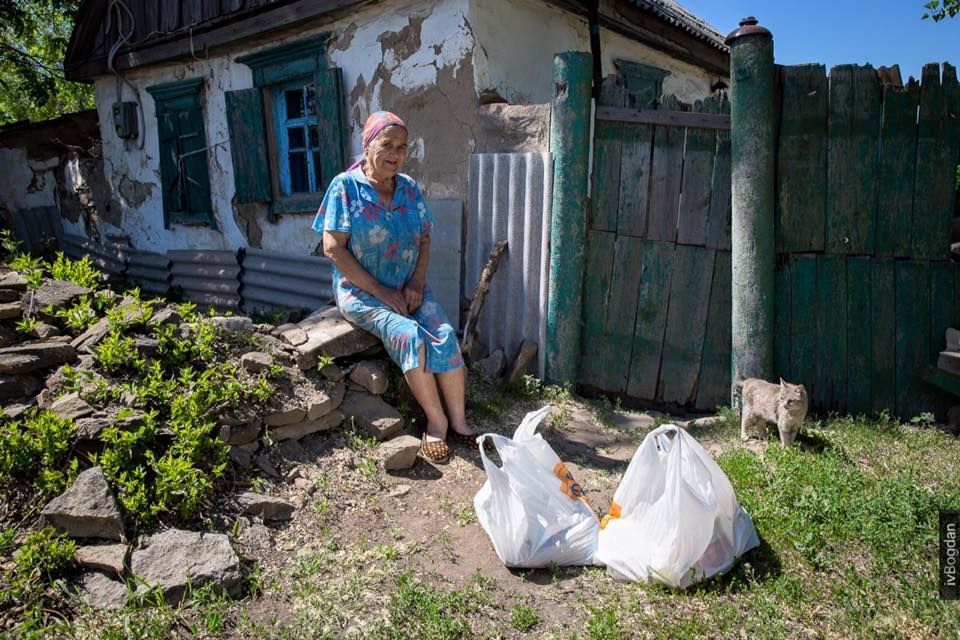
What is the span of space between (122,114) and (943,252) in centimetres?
827

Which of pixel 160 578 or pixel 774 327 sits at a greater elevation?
pixel 774 327

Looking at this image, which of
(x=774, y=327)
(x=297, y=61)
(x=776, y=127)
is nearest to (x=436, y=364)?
(x=774, y=327)

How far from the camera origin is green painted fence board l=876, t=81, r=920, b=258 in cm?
356

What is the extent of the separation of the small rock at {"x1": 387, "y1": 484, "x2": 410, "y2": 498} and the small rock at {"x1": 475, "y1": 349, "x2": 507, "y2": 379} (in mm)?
1460

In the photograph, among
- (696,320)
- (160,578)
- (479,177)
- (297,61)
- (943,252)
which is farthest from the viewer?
(297,61)

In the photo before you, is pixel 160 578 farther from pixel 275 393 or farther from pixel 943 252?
pixel 943 252

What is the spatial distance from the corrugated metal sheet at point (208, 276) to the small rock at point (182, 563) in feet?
15.2

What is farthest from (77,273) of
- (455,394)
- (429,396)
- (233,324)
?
(455,394)

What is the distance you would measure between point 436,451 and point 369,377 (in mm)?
574

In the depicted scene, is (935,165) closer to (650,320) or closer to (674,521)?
(650,320)

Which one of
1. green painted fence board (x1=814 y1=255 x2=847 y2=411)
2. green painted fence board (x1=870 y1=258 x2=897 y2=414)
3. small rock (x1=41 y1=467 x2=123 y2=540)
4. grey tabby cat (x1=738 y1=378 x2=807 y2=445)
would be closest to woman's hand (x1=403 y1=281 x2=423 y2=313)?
small rock (x1=41 y1=467 x2=123 y2=540)

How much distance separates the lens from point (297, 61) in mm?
5887

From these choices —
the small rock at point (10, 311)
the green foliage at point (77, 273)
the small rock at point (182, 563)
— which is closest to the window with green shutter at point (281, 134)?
the green foliage at point (77, 273)

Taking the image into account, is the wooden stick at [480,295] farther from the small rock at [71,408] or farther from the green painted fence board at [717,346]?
the small rock at [71,408]
